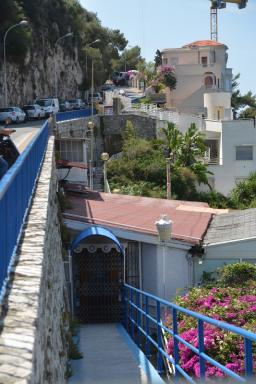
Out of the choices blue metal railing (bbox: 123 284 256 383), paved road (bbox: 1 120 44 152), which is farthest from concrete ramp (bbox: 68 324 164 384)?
paved road (bbox: 1 120 44 152)

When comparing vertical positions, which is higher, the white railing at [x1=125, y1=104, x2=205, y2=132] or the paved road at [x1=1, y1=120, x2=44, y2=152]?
the white railing at [x1=125, y1=104, x2=205, y2=132]

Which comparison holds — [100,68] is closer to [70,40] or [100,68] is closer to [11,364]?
[70,40]

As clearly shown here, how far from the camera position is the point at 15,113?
47.1 meters

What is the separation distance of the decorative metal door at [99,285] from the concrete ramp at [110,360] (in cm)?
79

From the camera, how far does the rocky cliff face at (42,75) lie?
6244cm

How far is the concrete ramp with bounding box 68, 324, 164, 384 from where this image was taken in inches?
416

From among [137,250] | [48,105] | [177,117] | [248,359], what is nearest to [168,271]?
[137,250]

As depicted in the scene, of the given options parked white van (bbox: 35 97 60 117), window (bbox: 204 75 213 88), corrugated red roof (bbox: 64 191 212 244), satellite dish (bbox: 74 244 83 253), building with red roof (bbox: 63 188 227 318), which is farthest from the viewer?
window (bbox: 204 75 213 88)

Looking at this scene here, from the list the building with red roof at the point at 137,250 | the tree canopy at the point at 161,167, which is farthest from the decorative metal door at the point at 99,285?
the tree canopy at the point at 161,167

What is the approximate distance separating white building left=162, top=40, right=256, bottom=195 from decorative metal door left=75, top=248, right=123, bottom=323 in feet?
103

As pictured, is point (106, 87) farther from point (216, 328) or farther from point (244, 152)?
point (216, 328)

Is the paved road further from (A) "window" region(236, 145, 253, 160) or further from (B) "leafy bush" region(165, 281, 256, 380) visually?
(A) "window" region(236, 145, 253, 160)

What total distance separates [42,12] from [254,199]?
4101cm

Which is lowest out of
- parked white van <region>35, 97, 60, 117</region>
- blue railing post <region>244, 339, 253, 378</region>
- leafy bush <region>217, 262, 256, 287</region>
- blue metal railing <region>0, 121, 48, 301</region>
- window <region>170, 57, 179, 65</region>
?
leafy bush <region>217, 262, 256, 287</region>
